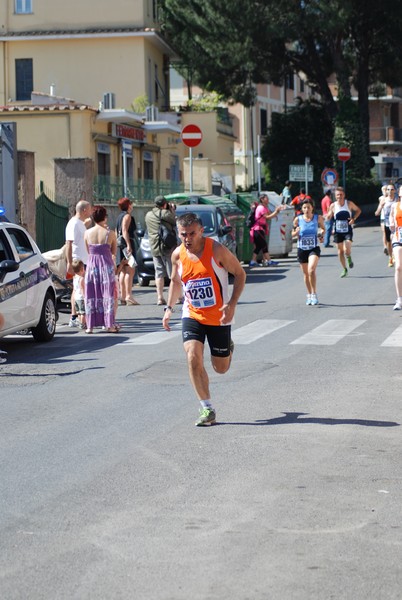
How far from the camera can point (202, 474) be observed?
8148 mm

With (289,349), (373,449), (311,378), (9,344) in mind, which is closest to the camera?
(373,449)

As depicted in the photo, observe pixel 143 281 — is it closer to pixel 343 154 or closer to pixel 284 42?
pixel 343 154

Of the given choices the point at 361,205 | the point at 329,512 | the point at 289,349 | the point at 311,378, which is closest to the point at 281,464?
the point at 329,512

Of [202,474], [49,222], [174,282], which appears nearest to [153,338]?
[174,282]

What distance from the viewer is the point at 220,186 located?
46.2m

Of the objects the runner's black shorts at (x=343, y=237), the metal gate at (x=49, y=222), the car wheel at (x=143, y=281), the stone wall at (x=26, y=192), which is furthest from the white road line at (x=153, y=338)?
the metal gate at (x=49, y=222)

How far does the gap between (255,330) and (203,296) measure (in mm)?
7089

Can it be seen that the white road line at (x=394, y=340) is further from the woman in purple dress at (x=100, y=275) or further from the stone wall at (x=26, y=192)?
the stone wall at (x=26, y=192)

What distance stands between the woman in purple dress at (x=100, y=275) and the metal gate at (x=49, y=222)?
8.76m

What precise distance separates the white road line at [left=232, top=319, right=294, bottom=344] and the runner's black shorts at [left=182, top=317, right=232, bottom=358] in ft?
18.4

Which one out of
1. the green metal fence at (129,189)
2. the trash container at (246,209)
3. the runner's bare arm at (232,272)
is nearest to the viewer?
the runner's bare arm at (232,272)

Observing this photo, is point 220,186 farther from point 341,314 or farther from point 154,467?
point 154,467

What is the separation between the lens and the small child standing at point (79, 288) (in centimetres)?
1789

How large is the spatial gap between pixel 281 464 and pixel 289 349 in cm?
652
